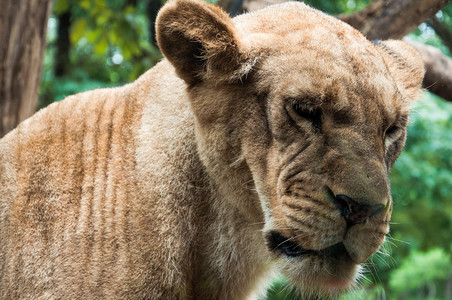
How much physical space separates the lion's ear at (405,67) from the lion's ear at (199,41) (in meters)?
1.08

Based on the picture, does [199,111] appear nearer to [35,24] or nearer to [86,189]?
[86,189]

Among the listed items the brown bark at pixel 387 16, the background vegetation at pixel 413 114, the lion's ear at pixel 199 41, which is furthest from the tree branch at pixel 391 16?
the lion's ear at pixel 199 41

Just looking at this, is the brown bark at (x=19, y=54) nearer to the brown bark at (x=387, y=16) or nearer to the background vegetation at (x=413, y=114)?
the background vegetation at (x=413, y=114)

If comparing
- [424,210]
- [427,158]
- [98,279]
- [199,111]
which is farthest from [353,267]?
[424,210]

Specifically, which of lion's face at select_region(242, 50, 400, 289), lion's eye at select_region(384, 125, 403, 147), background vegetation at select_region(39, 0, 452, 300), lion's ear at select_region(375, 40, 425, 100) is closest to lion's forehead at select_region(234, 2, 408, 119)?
lion's face at select_region(242, 50, 400, 289)

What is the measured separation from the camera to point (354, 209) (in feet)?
7.95

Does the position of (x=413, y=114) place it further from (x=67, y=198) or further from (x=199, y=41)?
(x=67, y=198)

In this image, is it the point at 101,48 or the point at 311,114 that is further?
the point at 101,48

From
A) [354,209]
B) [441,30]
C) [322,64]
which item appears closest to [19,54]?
[322,64]

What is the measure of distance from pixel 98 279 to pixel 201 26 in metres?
1.44

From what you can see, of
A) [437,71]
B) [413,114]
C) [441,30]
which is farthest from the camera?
[437,71]

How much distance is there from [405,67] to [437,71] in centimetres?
293

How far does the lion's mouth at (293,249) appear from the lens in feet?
8.59

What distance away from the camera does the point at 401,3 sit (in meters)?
5.57
